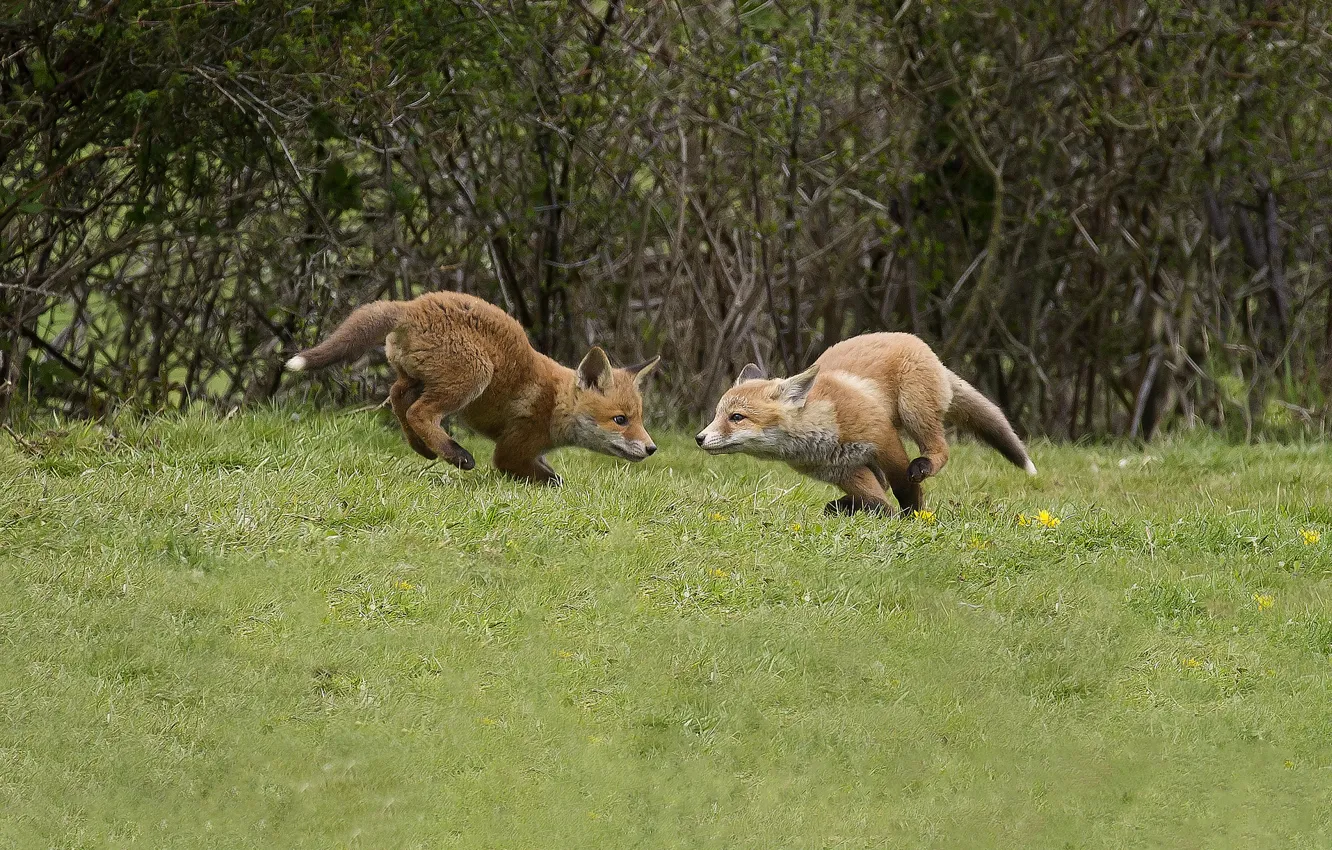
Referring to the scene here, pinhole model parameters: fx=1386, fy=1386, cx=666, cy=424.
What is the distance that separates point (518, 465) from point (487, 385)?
49 cm

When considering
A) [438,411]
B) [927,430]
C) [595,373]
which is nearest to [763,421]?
[927,430]

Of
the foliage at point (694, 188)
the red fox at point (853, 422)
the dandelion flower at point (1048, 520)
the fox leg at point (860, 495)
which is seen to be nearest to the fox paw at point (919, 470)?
the red fox at point (853, 422)

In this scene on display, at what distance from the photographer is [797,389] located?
6906 millimetres

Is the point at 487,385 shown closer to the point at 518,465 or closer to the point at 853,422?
the point at 518,465

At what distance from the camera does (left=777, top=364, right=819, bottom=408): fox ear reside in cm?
688

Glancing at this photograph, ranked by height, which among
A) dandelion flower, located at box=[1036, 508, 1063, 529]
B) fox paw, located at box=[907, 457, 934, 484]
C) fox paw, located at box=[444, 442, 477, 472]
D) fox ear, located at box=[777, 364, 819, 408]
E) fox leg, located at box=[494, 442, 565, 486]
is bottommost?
dandelion flower, located at box=[1036, 508, 1063, 529]

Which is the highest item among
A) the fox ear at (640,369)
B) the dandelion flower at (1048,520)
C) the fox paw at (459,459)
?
the fox ear at (640,369)

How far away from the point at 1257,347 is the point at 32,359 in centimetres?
977

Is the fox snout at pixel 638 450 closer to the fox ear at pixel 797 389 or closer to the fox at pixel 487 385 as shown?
the fox at pixel 487 385

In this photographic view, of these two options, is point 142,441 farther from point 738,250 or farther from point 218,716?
point 738,250

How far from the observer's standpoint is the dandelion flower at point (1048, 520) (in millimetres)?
6598

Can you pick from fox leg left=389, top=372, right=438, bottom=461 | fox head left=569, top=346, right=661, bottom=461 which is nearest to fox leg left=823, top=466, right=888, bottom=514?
fox head left=569, top=346, right=661, bottom=461

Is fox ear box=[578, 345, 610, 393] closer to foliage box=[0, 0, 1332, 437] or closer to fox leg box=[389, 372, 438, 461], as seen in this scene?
fox leg box=[389, 372, 438, 461]

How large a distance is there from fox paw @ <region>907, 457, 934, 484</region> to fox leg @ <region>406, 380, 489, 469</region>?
7.52 feet
